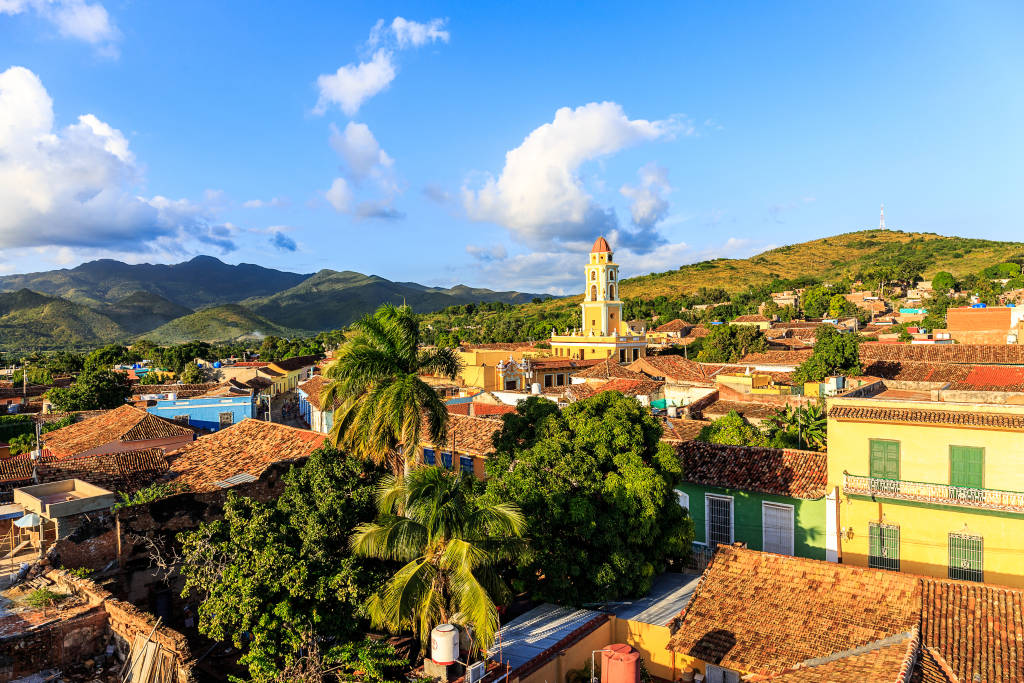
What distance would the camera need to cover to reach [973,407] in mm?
13930

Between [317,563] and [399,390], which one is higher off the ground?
[399,390]

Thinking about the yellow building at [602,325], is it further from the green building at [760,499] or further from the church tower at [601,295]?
the green building at [760,499]

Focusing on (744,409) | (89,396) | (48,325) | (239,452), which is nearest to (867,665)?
(239,452)

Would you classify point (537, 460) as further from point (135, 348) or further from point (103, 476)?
point (135, 348)

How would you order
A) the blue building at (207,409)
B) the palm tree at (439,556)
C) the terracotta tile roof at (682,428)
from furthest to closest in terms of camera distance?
1. the blue building at (207,409)
2. the terracotta tile roof at (682,428)
3. the palm tree at (439,556)

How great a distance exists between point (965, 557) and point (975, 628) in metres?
4.42

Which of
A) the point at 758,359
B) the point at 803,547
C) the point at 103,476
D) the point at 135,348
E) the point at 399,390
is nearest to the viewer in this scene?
the point at 399,390

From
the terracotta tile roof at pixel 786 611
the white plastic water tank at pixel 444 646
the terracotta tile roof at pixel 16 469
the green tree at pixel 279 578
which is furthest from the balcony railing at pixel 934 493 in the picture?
the terracotta tile roof at pixel 16 469

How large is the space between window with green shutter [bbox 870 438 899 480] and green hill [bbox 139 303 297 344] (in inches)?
6863

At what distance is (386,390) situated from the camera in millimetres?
12789

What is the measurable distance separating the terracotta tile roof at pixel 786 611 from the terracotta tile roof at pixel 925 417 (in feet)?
13.8

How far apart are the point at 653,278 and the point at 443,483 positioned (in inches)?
5386

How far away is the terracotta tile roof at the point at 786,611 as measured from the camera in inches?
397

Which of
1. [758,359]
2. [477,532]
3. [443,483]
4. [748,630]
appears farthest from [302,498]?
[758,359]
